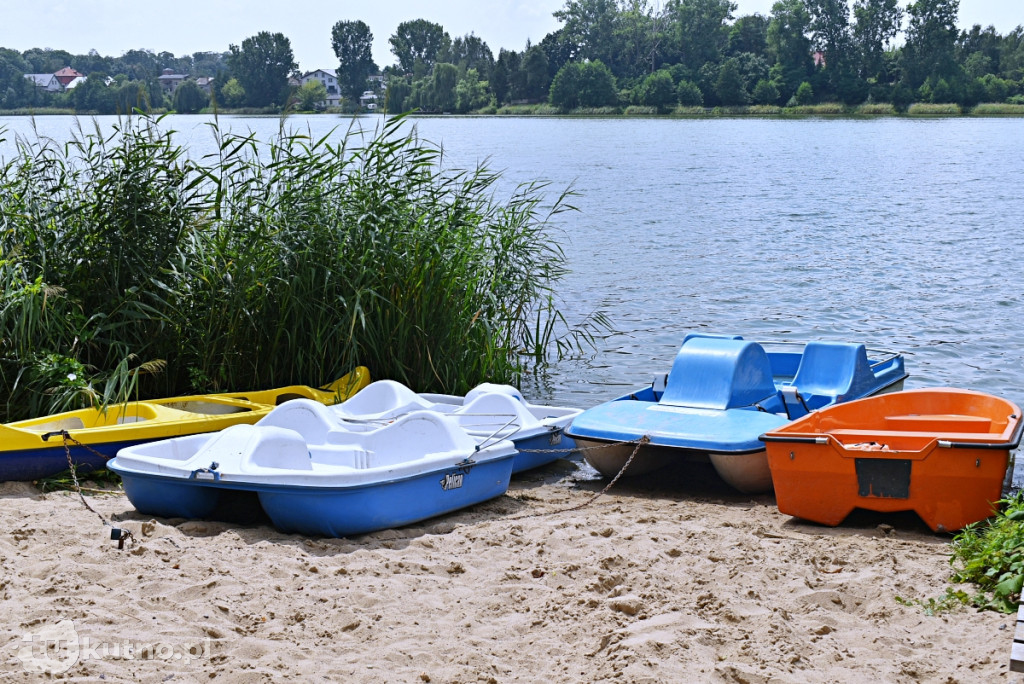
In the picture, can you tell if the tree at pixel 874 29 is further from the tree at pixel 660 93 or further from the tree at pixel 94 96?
the tree at pixel 94 96

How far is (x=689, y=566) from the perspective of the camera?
494 cm

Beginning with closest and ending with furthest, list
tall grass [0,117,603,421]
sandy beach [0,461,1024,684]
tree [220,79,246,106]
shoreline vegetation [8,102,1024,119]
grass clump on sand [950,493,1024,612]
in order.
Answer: sandy beach [0,461,1024,684], grass clump on sand [950,493,1024,612], tall grass [0,117,603,421], tree [220,79,246,106], shoreline vegetation [8,102,1024,119]

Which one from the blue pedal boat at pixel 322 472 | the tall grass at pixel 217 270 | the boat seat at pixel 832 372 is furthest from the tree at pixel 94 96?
the boat seat at pixel 832 372

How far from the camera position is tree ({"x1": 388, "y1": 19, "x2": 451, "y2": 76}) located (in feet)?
229

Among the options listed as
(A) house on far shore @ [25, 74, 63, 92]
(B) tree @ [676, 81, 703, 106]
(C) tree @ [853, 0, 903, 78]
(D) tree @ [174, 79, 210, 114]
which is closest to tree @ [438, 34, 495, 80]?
(B) tree @ [676, 81, 703, 106]

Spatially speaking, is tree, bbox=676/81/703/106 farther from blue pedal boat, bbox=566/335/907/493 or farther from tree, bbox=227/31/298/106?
blue pedal boat, bbox=566/335/907/493

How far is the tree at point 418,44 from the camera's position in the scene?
69.8 metres

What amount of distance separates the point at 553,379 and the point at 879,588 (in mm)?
6755

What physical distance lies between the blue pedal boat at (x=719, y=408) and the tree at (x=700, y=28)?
9990 centimetres

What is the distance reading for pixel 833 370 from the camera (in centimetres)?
822

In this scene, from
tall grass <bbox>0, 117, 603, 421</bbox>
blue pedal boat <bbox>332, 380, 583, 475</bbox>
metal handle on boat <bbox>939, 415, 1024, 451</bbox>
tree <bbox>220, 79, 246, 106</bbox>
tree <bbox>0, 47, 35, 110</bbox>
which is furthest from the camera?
tree <bbox>220, 79, 246, 106</bbox>

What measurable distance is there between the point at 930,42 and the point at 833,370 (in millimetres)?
99264

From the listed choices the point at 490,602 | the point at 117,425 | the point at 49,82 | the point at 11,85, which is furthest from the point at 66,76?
the point at 490,602

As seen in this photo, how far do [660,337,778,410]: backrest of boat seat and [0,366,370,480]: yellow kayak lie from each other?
7.86ft
